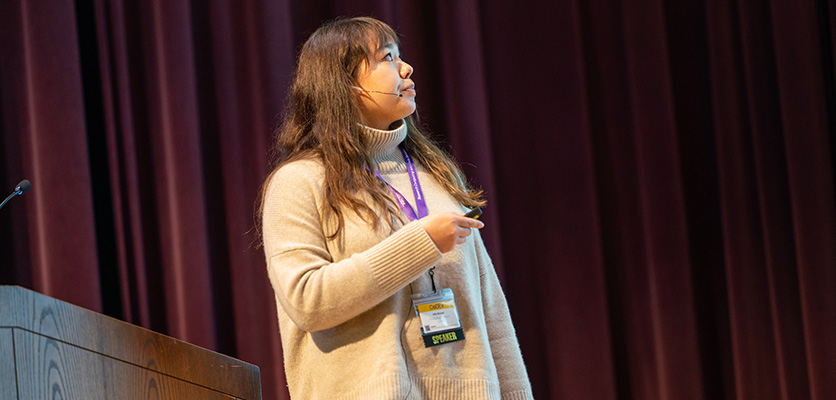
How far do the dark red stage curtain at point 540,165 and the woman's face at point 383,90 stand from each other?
1.14 m

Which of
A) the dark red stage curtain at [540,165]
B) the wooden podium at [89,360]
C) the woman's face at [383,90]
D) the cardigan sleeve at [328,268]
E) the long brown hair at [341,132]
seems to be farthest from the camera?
the dark red stage curtain at [540,165]

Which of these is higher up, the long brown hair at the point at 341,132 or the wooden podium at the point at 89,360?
the long brown hair at the point at 341,132

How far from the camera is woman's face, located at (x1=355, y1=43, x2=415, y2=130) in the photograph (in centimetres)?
169

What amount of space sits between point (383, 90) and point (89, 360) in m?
0.79

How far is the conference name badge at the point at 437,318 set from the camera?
4.74 feet

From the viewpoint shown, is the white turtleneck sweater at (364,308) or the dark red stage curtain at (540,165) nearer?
the white turtleneck sweater at (364,308)

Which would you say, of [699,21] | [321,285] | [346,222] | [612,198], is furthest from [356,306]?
[699,21]

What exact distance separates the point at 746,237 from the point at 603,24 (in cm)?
88

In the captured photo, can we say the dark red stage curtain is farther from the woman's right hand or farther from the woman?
the woman's right hand

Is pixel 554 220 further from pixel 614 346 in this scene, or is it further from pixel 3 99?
pixel 3 99

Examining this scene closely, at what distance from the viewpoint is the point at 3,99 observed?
2727 millimetres

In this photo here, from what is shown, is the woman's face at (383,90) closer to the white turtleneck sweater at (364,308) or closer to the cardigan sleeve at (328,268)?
the white turtleneck sweater at (364,308)

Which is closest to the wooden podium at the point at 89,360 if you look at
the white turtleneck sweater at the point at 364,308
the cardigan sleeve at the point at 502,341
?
the white turtleneck sweater at the point at 364,308

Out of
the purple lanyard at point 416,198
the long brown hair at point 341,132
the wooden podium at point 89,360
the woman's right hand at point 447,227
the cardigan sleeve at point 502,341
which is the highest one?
the long brown hair at point 341,132
